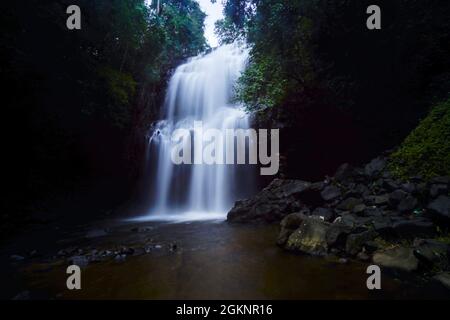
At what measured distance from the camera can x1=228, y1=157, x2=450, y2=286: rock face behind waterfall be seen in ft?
15.2

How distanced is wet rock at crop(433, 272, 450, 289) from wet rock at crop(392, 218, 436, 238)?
4.59 ft

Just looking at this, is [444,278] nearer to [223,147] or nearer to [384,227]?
[384,227]

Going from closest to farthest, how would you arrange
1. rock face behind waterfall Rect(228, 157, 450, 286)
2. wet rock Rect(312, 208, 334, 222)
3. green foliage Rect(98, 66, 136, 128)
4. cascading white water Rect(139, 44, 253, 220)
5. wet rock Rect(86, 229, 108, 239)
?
rock face behind waterfall Rect(228, 157, 450, 286) < wet rock Rect(312, 208, 334, 222) < wet rock Rect(86, 229, 108, 239) < green foliage Rect(98, 66, 136, 128) < cascading white water Rect(139, 44, 253, 220)

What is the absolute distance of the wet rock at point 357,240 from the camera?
532cm

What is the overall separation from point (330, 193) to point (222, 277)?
557 cm

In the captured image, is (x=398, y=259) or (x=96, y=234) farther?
(x=96, y=234)

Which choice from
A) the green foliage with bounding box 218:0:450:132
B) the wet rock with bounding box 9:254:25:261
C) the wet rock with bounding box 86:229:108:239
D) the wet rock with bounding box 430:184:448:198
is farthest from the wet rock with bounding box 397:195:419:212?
the wet rock with bounding box 9:254:25:261

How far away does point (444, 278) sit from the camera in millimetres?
3881

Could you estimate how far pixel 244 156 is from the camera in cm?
1403

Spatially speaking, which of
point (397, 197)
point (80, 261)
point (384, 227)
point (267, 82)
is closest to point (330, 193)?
point (397, 197)

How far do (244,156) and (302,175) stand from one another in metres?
3.24

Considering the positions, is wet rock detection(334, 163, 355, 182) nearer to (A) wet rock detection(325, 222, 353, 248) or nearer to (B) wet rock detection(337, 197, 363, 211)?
(B) wet rock detection(337, 197, 363, 211)

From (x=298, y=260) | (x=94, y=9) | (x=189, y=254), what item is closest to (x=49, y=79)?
(x=94, y=9)
